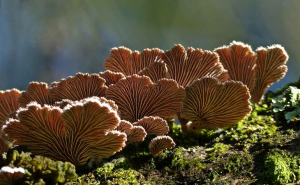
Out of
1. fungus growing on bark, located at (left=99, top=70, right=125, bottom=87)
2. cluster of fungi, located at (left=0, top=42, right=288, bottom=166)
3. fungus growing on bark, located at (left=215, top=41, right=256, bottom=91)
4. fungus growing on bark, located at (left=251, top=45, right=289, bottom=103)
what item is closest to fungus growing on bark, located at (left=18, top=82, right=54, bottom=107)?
cluster of fungi, located at (left=0, top=42, right=288, bottom=166)

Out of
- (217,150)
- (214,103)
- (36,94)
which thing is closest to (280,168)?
(217,150)

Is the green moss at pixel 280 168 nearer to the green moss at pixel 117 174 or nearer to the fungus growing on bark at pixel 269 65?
the green moss at pixel 117 174

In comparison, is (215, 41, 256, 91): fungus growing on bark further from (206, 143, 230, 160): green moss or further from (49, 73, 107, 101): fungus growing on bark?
(49, 73, 107, 101): fungus growing on bark

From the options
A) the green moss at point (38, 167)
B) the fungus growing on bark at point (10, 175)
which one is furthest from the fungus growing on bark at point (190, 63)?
the fungus growing on bark at point (10, 175)

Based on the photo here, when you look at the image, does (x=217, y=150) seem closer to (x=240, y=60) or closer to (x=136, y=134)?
(x=136, y=134)

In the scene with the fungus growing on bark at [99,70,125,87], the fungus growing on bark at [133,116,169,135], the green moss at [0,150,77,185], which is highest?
the fungus growing on bark at [99,70,125,87]
